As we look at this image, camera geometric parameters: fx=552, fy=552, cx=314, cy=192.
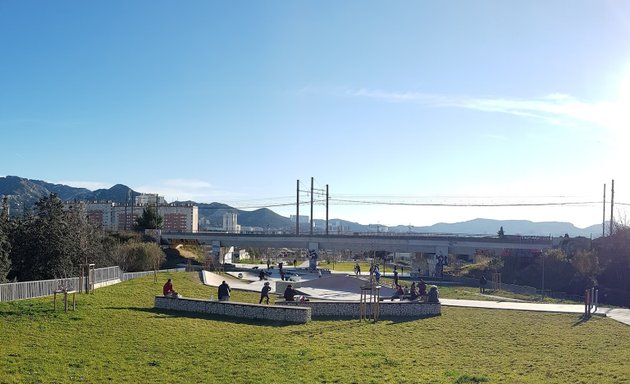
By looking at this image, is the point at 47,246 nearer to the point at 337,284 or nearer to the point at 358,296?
the point at 337,284

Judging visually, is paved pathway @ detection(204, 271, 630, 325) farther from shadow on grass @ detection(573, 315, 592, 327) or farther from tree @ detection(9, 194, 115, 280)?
tree @ detection(9, 194, 115, 280)

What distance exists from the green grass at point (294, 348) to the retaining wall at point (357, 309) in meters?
0.99

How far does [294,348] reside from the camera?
645 inches

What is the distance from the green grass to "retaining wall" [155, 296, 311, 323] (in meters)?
0.62

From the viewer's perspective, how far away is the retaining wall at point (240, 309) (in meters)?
21.5

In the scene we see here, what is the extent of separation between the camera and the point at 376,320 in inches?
890

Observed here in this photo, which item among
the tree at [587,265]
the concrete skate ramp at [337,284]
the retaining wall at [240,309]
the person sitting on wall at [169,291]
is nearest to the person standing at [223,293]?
the retaining wall at [240,309]

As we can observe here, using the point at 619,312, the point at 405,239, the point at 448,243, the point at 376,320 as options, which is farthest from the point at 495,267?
the point at 376,320

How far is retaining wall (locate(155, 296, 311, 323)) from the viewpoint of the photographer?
21500 millimetres

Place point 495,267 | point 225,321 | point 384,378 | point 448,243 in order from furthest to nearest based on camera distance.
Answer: point 448,243 < point 495,267 < point 225,321 < point 384,378

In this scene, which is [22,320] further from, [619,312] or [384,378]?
[619,312]

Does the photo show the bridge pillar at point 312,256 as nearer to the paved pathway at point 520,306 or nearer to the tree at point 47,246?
the paved pathway at point 520,306

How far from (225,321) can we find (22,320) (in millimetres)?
6971

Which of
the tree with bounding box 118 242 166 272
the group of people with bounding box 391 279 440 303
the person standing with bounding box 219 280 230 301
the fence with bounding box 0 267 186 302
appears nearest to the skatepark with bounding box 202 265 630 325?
the group of people with bounding box 391 279 440 303
